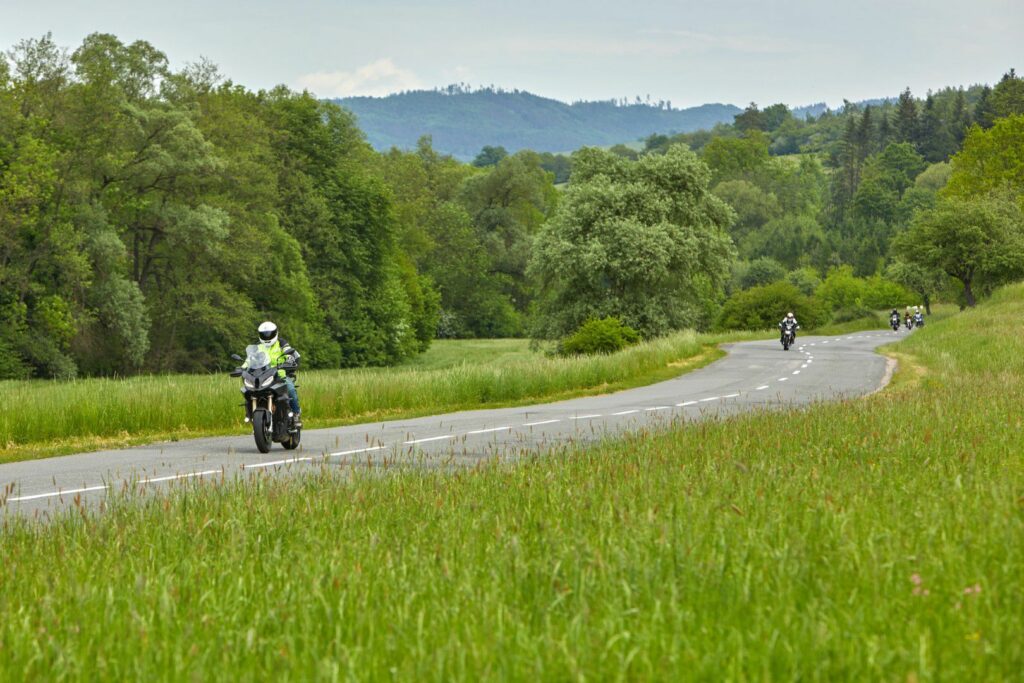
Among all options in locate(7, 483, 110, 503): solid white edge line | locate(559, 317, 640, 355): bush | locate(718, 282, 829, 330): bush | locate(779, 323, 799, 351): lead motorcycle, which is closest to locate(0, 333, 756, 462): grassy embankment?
locate(7, 483, 110, 503): solid white edge line

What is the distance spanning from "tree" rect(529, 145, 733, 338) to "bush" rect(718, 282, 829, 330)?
33.8 m

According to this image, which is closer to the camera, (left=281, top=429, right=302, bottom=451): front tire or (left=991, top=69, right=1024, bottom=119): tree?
(left=281, top=429, right=302, bottom=451): front tire

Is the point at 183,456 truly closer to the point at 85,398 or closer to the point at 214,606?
the point at 85,398

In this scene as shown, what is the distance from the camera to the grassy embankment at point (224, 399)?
61.2 feet

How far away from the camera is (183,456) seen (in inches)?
635

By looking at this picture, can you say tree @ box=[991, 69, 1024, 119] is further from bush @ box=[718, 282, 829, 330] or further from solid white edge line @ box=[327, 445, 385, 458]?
solid white edge line @ box=[327, 445, 385, 458]

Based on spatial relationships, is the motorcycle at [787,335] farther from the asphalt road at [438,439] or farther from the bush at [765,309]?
the bush at [765,309]

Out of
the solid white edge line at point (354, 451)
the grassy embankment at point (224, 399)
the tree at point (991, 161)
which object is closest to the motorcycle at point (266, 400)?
the solid white edge line at point (354, 451)

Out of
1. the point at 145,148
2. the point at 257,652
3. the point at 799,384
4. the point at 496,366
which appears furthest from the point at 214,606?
the point at 145,148

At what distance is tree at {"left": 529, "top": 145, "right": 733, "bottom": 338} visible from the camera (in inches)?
2259

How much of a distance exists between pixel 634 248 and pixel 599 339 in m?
11.5

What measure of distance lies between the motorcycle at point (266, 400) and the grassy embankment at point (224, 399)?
2612 millimetres

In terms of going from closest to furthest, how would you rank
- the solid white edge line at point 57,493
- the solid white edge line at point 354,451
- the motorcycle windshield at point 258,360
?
the solid white edge line at point 57,493, the solid white edge line at point 354,451, the motorcycle windshield at point 258,360

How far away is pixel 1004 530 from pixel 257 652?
3.66 meters
